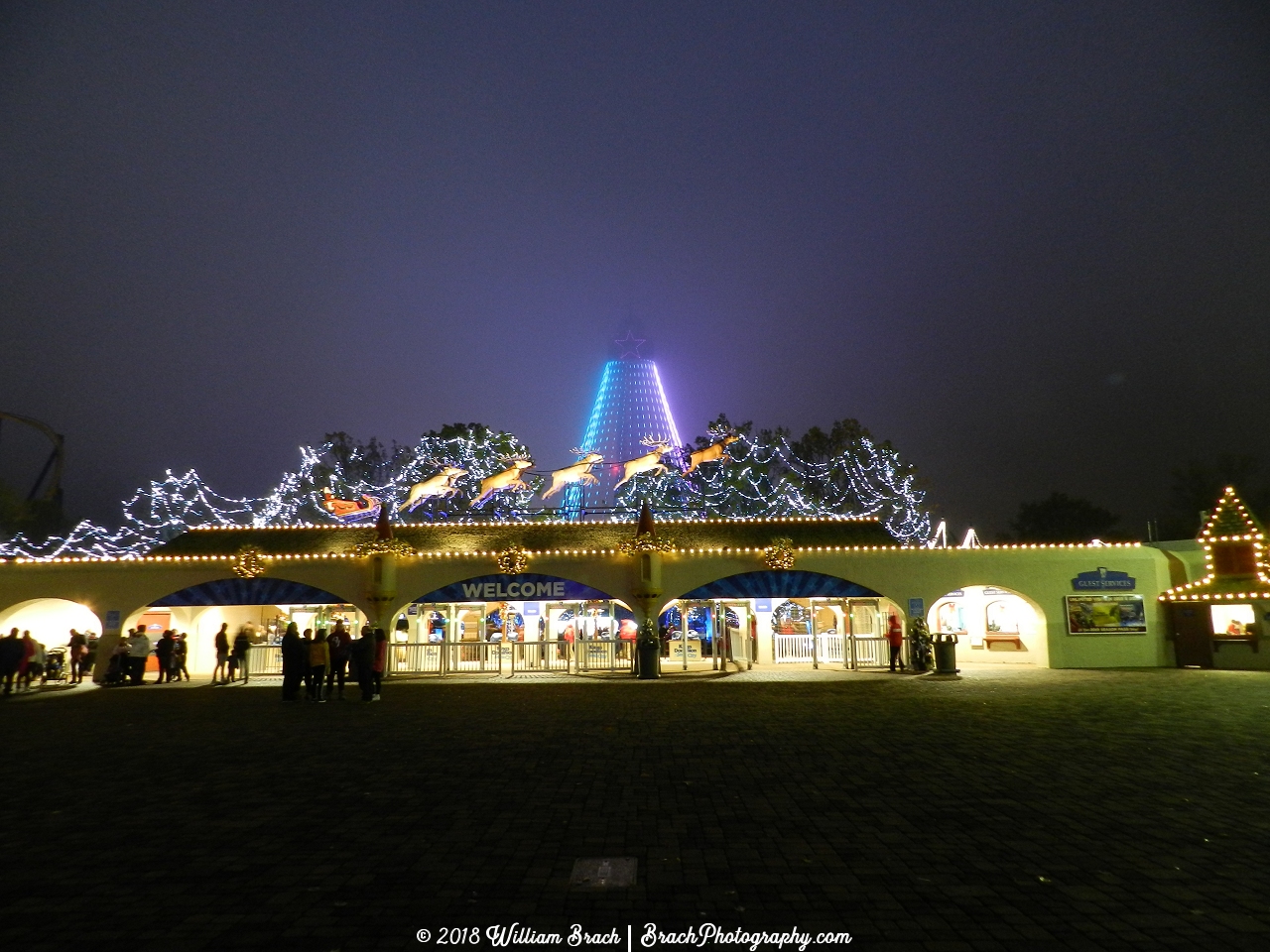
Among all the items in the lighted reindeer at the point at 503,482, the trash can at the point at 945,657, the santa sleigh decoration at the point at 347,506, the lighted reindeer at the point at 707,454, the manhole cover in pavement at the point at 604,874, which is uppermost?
the lighted reindeer at the point at 707,454

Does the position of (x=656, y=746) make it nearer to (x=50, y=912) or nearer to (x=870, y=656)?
(x=50, y=912)

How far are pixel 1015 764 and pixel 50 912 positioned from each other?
801cm

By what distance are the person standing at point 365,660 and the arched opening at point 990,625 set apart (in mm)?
14404

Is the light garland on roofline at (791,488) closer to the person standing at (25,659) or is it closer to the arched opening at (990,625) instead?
the arched opening at (990,625)

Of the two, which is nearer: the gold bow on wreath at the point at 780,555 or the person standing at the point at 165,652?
the person standing at the point at 165,652

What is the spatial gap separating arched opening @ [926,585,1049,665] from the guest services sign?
128 centimetres

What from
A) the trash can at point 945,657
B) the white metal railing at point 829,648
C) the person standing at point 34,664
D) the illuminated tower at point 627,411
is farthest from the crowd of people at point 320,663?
the illuminated tower at point 627,411

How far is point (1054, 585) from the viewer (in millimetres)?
22250

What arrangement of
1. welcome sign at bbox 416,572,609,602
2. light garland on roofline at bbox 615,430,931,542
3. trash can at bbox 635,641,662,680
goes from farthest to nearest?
light garland on roofline at bbox 615,430,931,542
welcome sign at bbox 416,572,609,602
trash can at bbox 635,641,662,680

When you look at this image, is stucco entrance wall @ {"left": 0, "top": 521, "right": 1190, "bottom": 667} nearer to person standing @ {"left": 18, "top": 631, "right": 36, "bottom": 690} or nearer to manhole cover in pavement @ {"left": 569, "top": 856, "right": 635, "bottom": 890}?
person standing @ {"left": 18, "top": 631, "right": 36, "bottom": 690}

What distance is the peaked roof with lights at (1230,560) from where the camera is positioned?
68.4 feet

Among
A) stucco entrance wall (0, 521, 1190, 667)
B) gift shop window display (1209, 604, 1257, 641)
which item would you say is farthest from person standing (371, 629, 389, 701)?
gift shop window display (1209, 604, 1257, 641)

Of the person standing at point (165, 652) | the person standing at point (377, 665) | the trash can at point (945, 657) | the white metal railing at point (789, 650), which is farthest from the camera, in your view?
the white metal railing at point (789, 650)

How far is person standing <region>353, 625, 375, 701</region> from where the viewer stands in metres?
15.3
